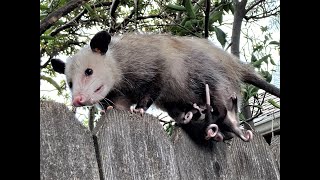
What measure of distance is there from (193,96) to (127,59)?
425 mm

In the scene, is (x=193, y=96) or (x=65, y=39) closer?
(x=193, y=96)

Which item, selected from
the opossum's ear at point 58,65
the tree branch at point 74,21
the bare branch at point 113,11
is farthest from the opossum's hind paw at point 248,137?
the tree branch at point 74,21

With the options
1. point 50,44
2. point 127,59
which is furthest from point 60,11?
point 50,44

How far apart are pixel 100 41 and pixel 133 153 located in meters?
1.06

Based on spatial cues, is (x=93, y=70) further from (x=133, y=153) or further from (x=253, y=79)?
(x=133, y=153)

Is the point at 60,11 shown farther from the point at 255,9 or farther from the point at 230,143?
the point at 255,9

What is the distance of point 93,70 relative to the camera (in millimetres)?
2398

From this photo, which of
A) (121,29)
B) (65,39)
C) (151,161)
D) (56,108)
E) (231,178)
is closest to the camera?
(56,108)

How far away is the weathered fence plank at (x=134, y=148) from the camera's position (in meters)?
1.40

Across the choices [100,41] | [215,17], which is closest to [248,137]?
[100,41]

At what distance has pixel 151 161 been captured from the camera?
4.82 feet

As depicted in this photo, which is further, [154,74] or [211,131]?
[154,74]

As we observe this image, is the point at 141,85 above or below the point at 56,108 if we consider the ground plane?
below

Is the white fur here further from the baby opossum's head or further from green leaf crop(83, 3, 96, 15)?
green leaf crop(83, 3, 96, 15)
